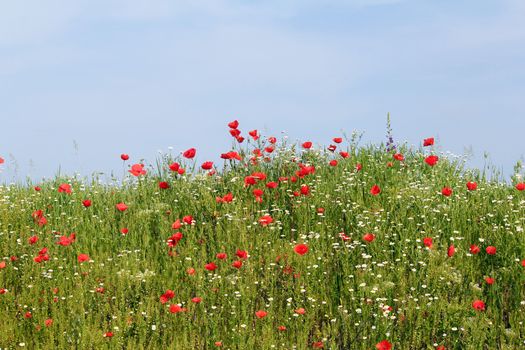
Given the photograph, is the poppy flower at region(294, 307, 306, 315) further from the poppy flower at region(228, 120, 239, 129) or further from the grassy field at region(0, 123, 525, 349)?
the poppy flower at region(228, 120, 239, 129)

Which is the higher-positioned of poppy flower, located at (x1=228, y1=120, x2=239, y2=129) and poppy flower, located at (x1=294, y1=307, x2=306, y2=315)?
poppy flower, located at (x1=228, y1=120, x2=239, y2=129)

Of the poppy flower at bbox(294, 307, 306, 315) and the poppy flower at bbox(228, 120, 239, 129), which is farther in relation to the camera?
the poppy flower at bbox(228, 120, 239, 129)

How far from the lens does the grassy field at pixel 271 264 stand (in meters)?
5.67

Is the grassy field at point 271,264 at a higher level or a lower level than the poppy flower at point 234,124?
lower

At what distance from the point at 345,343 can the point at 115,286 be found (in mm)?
2310

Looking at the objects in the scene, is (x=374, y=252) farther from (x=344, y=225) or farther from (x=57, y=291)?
(x=57, y=291)

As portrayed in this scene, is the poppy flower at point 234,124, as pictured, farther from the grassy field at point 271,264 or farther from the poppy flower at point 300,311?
the poppy flower at point 300,311

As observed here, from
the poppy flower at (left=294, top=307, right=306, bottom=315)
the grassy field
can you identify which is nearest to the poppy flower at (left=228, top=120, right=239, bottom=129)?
the grassy field

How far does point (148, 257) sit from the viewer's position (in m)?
7.21

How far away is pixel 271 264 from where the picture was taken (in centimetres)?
632

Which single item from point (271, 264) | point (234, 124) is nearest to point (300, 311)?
point (271, 264)

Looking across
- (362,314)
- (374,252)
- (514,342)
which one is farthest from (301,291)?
(514,342)

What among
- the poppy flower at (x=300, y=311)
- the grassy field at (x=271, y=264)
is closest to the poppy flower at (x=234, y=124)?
the grassy field at (x=271, y=264)

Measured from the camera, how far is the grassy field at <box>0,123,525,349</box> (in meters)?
5.67
